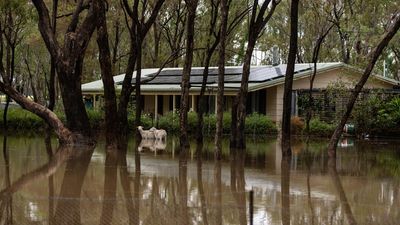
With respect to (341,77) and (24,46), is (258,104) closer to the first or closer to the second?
(341,77)

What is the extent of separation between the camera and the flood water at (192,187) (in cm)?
1006

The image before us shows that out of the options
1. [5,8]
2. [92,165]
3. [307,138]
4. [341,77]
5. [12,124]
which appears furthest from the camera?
[12,124]

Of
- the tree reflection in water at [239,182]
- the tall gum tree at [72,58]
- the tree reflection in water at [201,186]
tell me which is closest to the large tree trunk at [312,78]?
the tree reflection in water at [201,186]

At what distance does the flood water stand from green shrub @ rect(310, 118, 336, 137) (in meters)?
9.62

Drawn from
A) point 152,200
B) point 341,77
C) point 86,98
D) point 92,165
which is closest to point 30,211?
point 152,200

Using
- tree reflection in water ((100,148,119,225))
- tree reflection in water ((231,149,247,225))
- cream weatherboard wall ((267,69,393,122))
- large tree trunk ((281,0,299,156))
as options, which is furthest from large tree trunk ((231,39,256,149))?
cream weatherboard wall ((267,69,393,122))

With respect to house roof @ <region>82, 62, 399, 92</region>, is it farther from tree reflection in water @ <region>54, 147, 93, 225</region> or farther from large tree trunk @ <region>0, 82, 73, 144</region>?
tree reflection in water @ <region>54, 147, 93, 225</region>

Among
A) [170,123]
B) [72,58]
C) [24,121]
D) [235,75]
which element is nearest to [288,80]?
[72,58]

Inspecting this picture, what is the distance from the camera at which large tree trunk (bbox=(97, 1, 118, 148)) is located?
2181 cm

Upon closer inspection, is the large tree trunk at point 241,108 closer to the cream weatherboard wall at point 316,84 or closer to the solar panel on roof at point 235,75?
the solar panel on roof at point 235,75

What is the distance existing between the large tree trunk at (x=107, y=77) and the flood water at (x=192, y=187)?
74 cm

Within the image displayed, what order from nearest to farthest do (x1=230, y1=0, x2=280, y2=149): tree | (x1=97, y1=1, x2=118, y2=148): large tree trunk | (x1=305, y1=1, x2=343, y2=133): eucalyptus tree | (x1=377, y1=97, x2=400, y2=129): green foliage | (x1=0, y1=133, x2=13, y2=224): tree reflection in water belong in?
(x1=0, y1=133, x2=13, y2=224): tree reflection in water → (x1=97, y1=1, x2=118, y2=148): large tree trunk → (x1=230, y1=0, x2=280, y2=149): tree → (x1=377, y1=97, x2=400, y2=129): green foliage → (x1=305, y1=1, x2=343, y2=133): eucalyptus tree

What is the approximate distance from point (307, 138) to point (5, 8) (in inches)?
606

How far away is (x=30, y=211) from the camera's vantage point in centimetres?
1017
